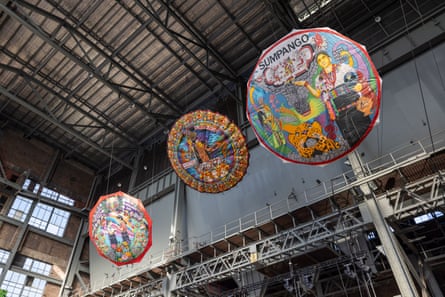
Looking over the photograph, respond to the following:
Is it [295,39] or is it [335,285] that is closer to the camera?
[295,39]

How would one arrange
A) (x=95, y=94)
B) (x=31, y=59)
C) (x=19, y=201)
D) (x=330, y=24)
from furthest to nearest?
(x=19, y=201) → (x=95, y=94) → (x=31, y=59) → (x=330, y=24)

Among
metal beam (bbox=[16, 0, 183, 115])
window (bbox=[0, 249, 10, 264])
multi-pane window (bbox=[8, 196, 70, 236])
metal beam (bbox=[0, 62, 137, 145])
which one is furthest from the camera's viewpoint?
multi-pane window (bbox=[8, 196, 70, 236])

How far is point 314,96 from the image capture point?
9.46m

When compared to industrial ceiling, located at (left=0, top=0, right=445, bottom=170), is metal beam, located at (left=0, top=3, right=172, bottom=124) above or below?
below

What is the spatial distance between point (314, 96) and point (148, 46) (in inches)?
593

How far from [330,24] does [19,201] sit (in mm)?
27330

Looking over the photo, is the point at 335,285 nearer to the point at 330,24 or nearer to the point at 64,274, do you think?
the point at 330,24

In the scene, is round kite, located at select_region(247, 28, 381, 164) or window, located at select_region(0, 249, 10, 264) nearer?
round kite, located at select_region(247, 28, 381, 164)

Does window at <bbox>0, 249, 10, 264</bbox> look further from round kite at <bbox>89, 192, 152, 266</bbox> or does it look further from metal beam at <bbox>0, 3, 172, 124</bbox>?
metal beam at <bbox>0, 3, 172, 124</bbox>

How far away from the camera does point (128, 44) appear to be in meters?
20.6

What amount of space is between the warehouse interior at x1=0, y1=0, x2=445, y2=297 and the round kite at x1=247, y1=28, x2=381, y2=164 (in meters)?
4.52

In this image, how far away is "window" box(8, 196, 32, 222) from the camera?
25.8 m

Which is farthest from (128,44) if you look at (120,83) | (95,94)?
(95,94)

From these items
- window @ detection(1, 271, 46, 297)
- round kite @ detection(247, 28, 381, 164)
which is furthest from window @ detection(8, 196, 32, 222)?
round kite @ detection(247, 28, 381, 164)
